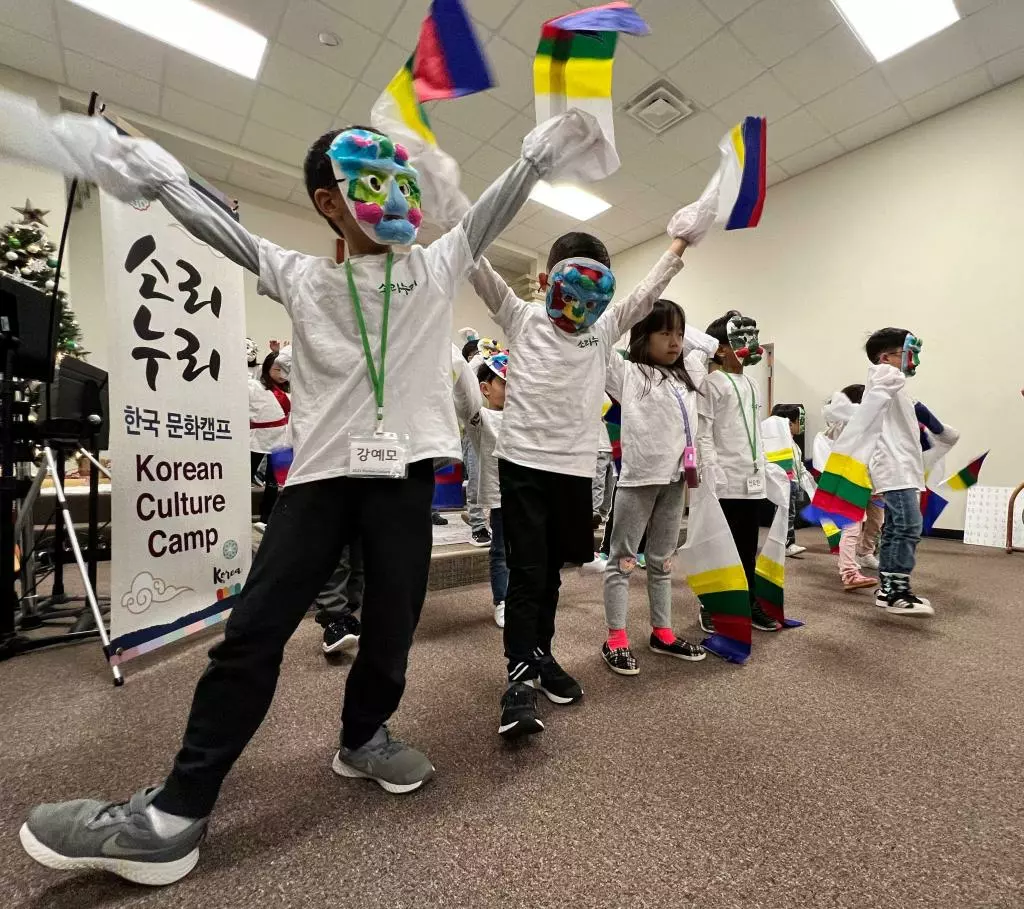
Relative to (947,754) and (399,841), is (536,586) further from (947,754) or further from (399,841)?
(947,754)

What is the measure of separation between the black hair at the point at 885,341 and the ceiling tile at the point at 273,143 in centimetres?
483

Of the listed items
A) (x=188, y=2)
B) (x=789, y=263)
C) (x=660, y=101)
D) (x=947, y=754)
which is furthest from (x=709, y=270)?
(x=947, y=754)

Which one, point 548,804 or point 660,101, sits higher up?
point 660,101

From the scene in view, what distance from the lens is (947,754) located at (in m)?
1.17

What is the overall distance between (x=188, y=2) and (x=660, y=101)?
11.6 feet

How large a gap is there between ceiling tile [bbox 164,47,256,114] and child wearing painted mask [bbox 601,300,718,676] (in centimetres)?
437

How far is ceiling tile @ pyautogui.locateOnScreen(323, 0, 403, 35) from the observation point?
332 cm

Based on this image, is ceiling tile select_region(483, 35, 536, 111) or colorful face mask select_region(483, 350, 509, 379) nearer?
colorful face mask select_region(483, 350, 509, 379)

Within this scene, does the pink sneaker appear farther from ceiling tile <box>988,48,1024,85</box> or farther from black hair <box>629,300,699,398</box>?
ceiling tile <box>988,48,1024,85</box>

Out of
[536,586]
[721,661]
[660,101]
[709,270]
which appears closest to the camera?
[536,586]

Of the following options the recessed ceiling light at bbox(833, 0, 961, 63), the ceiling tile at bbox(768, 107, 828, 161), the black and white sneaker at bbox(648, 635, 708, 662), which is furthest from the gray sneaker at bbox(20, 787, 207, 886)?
the ceiling tile at bbox(768, 107, 828, 161)

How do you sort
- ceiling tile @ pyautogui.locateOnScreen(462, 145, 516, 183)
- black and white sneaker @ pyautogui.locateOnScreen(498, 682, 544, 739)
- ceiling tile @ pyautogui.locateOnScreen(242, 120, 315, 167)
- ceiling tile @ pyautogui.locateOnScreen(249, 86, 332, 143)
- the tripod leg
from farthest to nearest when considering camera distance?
ceiling tile @ pyautogui.locateOnScreen(462, 145, 516, 183), ceiling tile @ pyautogui.locateOnScreen(242, 120, 315, 167), ceiling tile @ pyautogui.locateOnScreen(249, 86, 332, 143), the tripod leg, black and white sneaker @ pyautogui.locateOnScreen(498, 682, 544, 739)

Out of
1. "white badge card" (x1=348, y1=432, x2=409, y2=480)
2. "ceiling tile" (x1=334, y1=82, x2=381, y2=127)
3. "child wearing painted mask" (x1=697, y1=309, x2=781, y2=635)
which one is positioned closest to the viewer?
"white badge card" (x1=348, y1=432, x2=409, y2=480)

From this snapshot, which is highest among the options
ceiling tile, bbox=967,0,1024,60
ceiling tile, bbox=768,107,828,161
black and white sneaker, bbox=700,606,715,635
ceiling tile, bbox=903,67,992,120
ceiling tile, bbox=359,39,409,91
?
ceiling tile, bbox=967,0,1024,60
